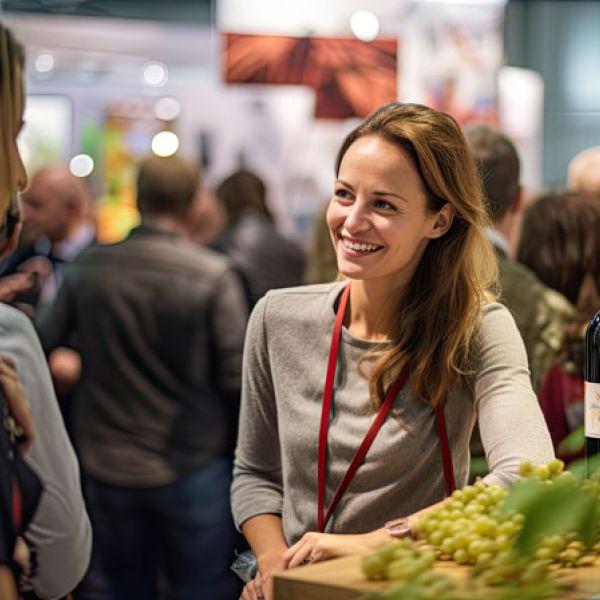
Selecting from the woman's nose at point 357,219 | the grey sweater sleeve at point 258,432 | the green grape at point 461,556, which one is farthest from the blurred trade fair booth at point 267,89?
the green grape at point 461,556

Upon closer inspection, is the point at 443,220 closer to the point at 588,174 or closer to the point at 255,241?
the point at 588,174

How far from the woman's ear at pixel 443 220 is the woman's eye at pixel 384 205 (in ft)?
0.36

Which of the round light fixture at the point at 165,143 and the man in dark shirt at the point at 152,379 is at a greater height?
the round light fixture at the point at 165,143

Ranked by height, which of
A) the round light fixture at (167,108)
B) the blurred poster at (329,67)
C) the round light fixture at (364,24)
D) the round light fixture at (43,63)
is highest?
the round light fixture at (364,24)

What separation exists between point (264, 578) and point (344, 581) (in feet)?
2.11

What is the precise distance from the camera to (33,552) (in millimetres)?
2070

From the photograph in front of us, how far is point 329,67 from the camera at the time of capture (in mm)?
5020

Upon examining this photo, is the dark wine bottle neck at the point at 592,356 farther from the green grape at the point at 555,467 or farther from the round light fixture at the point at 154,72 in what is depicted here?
the round light fixture at the point at 154,72

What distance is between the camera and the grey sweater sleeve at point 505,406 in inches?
82.7

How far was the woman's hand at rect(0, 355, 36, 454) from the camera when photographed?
201cm

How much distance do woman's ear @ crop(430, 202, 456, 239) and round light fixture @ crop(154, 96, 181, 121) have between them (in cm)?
430

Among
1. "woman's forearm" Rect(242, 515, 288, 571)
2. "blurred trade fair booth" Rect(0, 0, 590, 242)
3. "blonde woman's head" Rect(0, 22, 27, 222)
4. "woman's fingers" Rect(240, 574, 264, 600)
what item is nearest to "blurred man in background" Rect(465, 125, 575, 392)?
"woman's forearm" Rect(242, 515, 288, 571)

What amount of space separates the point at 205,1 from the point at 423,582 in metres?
11.8

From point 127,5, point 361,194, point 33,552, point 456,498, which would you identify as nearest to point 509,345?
point 361,194
